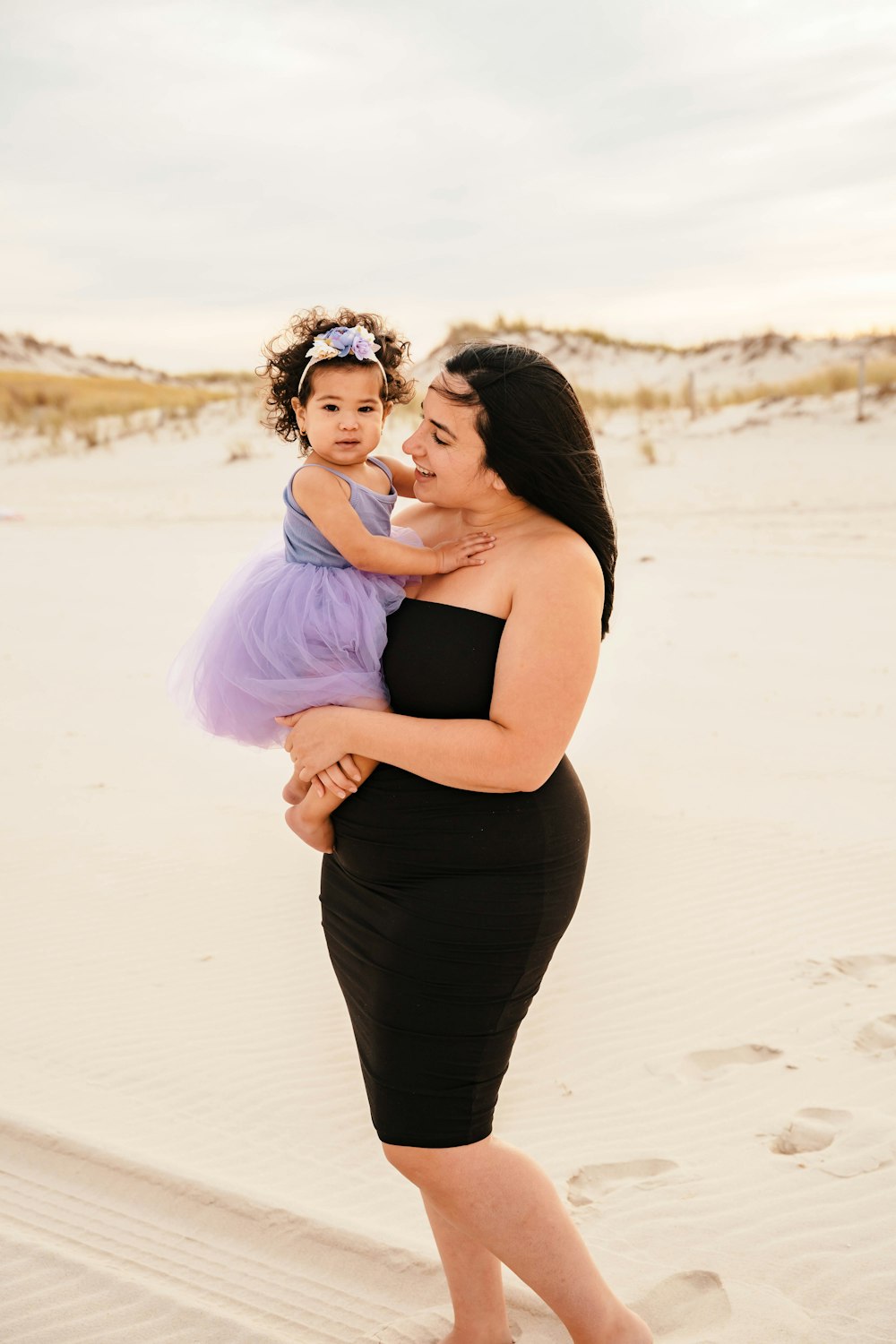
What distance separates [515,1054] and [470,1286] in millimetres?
1821

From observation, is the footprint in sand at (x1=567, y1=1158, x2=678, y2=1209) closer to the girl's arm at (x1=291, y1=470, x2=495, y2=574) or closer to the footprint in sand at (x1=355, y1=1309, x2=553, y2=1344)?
the footprint in sand at (x1=355, y1=1309, x2=553, y2=1344)

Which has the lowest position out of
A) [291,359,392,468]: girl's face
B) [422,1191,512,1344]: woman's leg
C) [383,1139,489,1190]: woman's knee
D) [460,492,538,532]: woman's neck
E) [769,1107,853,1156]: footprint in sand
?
[769,1107,853,1156]: footprint in sand

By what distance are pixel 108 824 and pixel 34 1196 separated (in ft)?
11.9

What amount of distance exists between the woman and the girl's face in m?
0.48

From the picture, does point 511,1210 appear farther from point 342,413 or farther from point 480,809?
point 342,413

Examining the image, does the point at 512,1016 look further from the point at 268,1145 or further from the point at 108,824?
the point at 108,824

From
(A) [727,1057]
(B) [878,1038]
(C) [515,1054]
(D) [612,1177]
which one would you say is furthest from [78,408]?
(D) [612,1177]

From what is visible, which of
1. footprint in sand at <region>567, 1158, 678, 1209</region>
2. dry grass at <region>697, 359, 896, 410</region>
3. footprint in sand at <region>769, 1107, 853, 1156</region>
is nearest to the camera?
footprint in sand at <region>567, 1158, 678, 1209</region>

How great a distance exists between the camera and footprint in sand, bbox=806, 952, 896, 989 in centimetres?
496

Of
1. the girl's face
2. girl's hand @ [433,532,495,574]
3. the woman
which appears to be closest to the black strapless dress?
the woman

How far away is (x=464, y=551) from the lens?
2.54m

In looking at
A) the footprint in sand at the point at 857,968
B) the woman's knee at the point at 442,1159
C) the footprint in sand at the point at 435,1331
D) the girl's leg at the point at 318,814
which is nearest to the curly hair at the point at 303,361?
the girl's leg at the point at 318,814

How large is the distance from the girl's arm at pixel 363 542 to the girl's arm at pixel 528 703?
22cm

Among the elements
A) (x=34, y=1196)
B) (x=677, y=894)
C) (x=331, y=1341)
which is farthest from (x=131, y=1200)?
(x=677, y=894)
